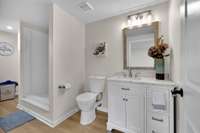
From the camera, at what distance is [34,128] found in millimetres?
1914

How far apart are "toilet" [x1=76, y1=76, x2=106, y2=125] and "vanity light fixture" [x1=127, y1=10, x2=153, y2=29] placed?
1276 mm

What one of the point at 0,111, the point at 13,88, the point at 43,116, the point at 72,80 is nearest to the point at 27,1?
the point at 72,80

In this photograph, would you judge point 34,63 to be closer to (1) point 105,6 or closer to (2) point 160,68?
(1) point 105,6

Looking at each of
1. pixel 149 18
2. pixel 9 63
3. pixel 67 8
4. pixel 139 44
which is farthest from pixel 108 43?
pixel 9 63

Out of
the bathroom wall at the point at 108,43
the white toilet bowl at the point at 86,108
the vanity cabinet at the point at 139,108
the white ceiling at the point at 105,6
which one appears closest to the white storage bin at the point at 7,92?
the bathroom wall at the point at 108,43

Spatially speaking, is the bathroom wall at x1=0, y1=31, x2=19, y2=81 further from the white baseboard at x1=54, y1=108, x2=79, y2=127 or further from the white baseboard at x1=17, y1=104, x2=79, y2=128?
the white baseboard at x1=54, y1=108, x2=79, y2=127

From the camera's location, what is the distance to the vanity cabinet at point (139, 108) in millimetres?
1391

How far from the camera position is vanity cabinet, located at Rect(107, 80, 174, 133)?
139 cm

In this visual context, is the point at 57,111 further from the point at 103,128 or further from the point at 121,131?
the point at 121,131

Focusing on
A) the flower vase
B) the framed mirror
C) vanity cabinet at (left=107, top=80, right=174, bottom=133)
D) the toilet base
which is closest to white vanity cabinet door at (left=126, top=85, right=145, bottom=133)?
vanity cabinet at (left=107, top=80, right=174, bottom=133)

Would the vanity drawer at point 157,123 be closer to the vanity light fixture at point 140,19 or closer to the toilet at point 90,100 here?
the toilet at point 90,100

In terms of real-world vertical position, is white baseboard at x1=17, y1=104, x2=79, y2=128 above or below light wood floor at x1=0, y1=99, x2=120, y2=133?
above

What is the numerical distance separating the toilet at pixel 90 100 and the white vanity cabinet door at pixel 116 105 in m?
0.42

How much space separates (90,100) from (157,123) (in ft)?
3.68
